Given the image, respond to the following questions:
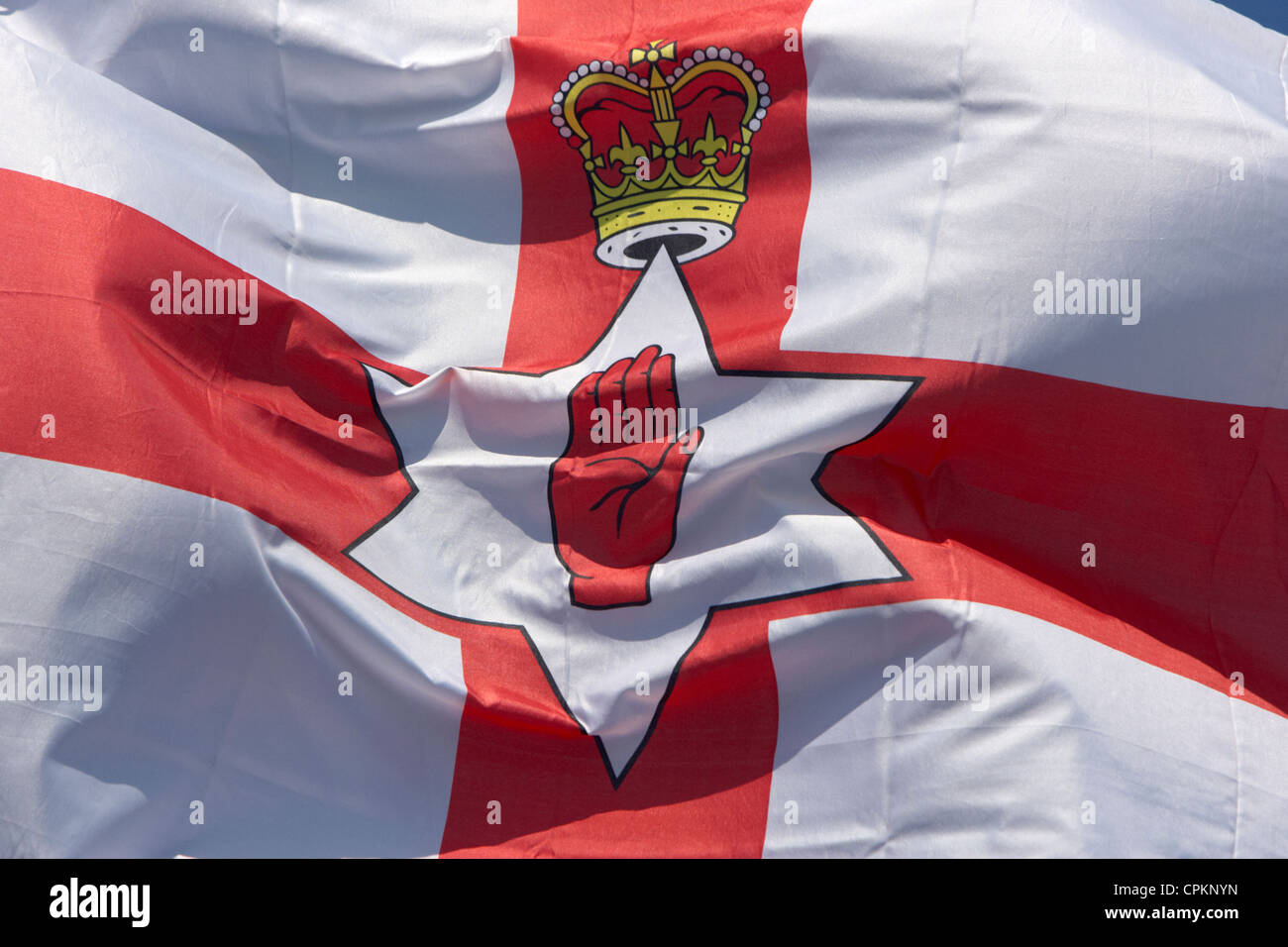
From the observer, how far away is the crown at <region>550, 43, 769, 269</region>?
4.76m

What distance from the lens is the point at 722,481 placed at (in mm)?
4371

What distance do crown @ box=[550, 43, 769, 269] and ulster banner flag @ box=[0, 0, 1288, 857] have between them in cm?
2

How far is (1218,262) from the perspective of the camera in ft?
13.7

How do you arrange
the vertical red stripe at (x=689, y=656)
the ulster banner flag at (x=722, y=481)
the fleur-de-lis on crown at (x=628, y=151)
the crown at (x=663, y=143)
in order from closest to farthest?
the ulster banner flag at (x=722, y=481) → the vertical red stripe at (x=689, y=656) → the crown at (x=663, y=143) → the fleur-de-lis on crown at (x=628, y=151)

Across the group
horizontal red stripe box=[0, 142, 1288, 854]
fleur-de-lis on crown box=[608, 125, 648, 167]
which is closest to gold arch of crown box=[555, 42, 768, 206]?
fleur-de-lis on crown box=[608, 125, 648, 167]

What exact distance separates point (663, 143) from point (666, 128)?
0.06 metres

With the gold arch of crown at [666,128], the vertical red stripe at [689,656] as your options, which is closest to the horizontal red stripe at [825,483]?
the vertical red stripe at [689,656]

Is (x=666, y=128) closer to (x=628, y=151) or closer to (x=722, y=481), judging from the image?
(x=628, y=151)

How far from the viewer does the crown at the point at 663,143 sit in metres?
4.76

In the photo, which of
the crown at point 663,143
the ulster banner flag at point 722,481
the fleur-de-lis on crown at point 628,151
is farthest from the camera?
the fleur-de-lis on crown at point 628,151

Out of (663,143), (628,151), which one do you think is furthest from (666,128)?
(628,151)

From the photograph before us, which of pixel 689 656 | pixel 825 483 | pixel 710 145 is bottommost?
pixel 689 656

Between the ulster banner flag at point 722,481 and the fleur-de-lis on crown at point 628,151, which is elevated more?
the fleur-de-lis on crown at point 628,151

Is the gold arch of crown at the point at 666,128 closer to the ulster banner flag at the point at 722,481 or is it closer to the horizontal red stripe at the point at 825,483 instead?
the ulster banner flag at the point at 722,481
